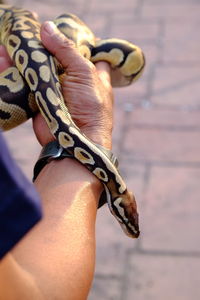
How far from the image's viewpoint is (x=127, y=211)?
1.68 m

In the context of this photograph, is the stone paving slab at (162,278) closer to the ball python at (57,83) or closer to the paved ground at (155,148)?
the paved ground at (155,148)

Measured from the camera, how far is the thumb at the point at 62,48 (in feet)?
6.23

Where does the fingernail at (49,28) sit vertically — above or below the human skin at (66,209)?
above

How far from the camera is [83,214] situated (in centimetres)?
141

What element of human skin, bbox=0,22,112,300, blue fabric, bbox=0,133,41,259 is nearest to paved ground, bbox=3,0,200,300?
human skin, bbox=0,22,112,300

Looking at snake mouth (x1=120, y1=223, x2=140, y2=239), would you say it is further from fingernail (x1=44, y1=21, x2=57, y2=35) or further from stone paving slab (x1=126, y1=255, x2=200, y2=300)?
stone paving slab (x1=126, y1=255, x2=200, y2=300)

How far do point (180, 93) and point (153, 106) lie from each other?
231 mm

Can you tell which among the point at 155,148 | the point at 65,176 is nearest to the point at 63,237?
the point at 65,176

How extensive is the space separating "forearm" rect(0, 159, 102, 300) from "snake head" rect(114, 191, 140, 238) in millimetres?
95

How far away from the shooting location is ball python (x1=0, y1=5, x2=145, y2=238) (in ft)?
5.39

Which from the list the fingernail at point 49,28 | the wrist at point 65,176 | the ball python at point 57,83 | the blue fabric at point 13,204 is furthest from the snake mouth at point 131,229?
the blue fabric at point 13,204

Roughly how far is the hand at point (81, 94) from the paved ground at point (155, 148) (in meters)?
1.05

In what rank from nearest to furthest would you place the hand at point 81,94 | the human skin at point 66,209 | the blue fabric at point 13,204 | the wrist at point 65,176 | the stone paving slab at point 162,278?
the blue fabric at point 13,204, the human skin at point 66,209, the wrist at point 65,176, the hand at point 81,94, the stone paving slab at point 162,278

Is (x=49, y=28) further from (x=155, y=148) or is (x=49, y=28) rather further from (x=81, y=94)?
(x=155, y=148)
